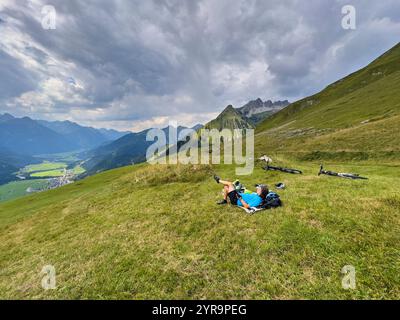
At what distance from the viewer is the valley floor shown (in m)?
8.41

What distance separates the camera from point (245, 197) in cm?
1620

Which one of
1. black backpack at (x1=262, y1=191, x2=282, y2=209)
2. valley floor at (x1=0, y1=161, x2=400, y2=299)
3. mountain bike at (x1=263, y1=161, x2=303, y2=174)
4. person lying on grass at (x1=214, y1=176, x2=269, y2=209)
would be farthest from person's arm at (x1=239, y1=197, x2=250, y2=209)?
mountain bike at (x1=263, y1=161, x2=303, y2=174)

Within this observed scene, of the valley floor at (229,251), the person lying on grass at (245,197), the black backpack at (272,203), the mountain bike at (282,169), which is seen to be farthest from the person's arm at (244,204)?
the mountain bike at (282,169)

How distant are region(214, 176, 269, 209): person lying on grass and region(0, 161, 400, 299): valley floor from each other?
0.70 metres

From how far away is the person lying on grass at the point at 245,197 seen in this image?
15.5 meters

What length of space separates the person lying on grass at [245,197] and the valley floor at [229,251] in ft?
2.30

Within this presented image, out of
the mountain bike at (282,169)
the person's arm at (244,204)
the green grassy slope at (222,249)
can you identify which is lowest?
the green grassy slope at (222,249)

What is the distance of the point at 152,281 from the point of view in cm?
963

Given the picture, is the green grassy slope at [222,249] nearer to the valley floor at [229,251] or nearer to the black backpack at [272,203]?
the valley floor at [229,251]

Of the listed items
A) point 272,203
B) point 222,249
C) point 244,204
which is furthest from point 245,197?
point 222,249
